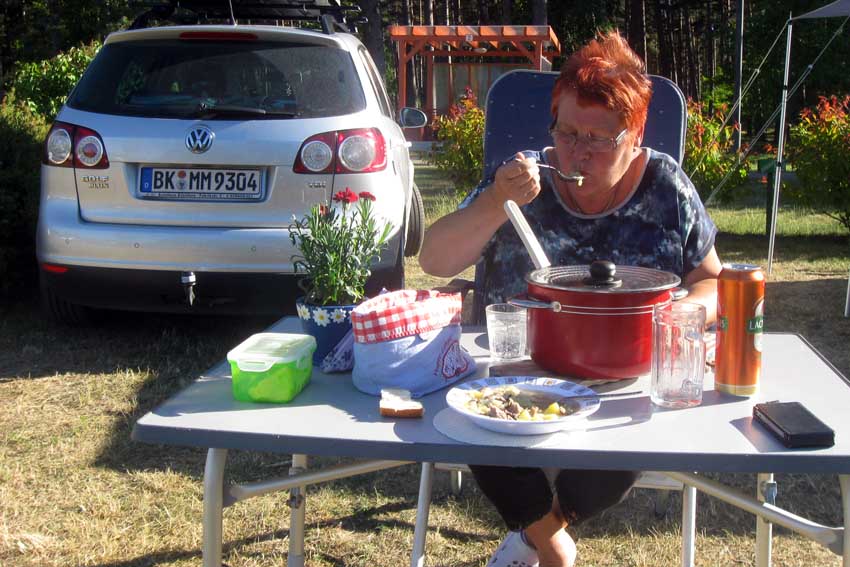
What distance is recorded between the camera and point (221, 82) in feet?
13.7

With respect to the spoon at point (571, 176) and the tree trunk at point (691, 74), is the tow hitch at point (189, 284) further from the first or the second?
the tree trunk at point (691, 74)

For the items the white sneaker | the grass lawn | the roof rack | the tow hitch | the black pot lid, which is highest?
the roof rack

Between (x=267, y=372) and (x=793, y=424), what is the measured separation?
2.84ft

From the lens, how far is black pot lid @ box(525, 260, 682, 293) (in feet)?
5.12

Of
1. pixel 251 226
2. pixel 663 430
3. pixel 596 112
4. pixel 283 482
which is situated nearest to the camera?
pixel 663 430

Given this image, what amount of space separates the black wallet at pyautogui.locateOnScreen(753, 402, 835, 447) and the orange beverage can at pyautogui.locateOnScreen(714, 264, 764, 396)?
3.7 inches

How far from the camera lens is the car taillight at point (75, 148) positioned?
402cm

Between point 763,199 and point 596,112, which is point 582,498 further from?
point 763,199

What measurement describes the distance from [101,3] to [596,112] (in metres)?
21.6

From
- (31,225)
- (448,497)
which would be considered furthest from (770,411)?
(31,225)

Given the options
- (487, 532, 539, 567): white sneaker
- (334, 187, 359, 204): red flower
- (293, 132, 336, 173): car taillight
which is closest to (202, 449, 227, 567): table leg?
(334, 187, 359, 204): red flower

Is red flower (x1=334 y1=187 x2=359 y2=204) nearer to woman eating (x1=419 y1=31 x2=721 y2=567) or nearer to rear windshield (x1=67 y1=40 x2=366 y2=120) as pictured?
woman eating (x1=419 y1=31 x2=721 y2=567)

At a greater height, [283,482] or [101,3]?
[101,3]

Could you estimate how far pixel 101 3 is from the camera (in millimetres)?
21156
